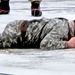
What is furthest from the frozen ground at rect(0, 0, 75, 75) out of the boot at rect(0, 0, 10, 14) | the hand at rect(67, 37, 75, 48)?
the boot at rect(0, 0, 10, 14)

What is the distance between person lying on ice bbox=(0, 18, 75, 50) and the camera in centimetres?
586

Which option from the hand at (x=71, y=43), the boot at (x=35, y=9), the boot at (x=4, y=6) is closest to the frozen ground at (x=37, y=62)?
the hand at (x=71, y=43)

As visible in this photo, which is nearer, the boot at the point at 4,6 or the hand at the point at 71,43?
the hand at the point at 71,43

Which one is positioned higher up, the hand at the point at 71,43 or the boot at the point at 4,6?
the hand at the point at 71,43

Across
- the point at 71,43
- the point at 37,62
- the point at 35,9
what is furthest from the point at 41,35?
the point at 35,9

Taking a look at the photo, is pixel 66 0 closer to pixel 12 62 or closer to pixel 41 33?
pixel 41 33

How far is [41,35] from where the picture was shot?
6.01 meters

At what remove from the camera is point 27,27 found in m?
6.11

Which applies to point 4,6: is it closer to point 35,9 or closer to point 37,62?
point 35,9

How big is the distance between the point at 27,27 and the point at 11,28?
222 mm

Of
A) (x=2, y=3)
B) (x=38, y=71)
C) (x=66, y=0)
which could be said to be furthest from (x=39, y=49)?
(x=66, y=0)

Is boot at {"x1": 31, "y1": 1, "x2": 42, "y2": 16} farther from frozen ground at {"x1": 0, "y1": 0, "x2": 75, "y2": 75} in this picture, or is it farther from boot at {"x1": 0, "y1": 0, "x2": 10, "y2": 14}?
frozen ground at {"x1": 0, "y1": 0, "x2": 75, "y2": 75}

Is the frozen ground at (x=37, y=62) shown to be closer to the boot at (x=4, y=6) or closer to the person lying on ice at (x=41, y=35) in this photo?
the person lying on ice at (x=41, y=35)

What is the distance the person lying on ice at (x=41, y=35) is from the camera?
5.86 meters
